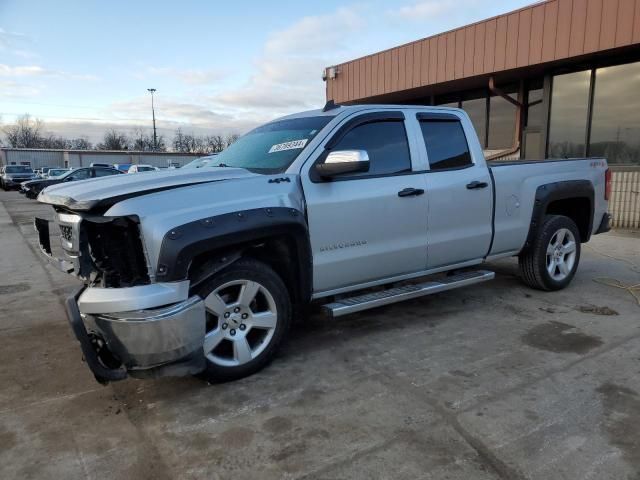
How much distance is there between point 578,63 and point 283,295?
10686mm

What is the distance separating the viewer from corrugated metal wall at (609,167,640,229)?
33.9ft

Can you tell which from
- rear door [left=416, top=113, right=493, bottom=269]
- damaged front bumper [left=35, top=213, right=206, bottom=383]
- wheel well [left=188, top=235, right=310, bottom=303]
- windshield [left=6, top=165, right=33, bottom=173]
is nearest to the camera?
damaged front bumper [left=35, top=213, right=206, bottom=383]

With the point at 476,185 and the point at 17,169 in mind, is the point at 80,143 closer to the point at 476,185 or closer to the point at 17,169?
the point at 17,169

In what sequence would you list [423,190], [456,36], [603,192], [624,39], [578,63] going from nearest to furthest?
[423,190]
[603,192]
[624,39]
[578,63]
[456,36]

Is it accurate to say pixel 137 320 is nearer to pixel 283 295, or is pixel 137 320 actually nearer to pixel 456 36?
pixel 283 295

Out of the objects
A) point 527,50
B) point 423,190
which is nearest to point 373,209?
point 423,190

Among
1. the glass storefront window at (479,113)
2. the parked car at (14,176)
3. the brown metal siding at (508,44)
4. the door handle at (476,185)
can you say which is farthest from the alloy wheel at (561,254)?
the parked car at (14,176)

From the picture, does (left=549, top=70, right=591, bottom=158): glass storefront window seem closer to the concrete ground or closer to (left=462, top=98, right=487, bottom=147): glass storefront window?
(left=462, top=98, right=487, bottom=147): glass storefront window

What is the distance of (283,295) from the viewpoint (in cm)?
351

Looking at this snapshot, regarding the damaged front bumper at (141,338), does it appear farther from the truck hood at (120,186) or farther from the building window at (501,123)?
the building window at (501,123)

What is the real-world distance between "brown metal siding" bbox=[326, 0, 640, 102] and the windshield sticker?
28.5 ft

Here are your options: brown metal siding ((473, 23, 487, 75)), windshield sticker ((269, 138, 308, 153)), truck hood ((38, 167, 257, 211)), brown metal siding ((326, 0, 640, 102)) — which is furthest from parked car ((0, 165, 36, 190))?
windshield sticker ((269, 138, 308, 153))

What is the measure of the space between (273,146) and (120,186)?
4.51ft

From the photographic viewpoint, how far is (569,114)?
11633 millimetres
